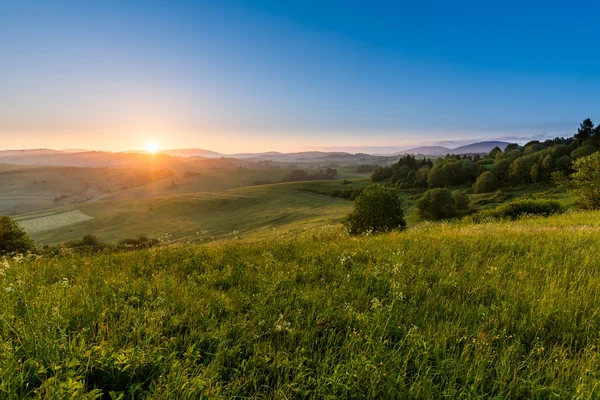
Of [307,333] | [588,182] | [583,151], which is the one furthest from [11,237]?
[583,151]

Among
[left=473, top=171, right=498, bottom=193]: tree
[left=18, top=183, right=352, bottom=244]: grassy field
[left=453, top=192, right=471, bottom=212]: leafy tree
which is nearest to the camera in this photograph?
[left=453, top=192, right=471, bottom=212]: leafy tree

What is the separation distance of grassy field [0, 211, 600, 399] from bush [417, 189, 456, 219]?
216 ft

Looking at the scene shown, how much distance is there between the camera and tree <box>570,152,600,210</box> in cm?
3128

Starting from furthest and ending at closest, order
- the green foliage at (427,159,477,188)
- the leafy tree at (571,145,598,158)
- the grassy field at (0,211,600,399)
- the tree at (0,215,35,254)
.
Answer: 1. the green foliage at (427,159,477,188)
2. the leafy tree at (571,145,598,158)
3. the tree at (0,215,35,254)
4. the grassy field at (0,211,600,399)

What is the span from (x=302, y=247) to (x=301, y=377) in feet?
16.0

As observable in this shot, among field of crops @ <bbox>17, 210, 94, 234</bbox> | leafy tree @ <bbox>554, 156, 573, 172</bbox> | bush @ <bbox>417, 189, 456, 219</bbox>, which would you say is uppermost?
leafy tree @ <bbox>554, 156, 573, 172</bbox>

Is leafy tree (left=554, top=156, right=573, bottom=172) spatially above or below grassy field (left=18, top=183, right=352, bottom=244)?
above

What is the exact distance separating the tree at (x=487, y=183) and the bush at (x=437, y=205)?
3053cm

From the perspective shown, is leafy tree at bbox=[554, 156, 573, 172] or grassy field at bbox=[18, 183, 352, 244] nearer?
grassy field at bbox=[18, 183, 352, 244]

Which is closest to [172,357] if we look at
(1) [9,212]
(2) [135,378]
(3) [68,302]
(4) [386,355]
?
(2) [135,378]

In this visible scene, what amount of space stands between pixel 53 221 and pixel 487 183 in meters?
157

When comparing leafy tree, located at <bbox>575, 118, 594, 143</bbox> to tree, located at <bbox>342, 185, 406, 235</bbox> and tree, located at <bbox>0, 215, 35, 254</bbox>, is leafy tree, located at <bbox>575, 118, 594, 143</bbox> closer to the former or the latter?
tree, located at <bbox>342, 185, 406, 235</bbox>

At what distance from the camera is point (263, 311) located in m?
3.49

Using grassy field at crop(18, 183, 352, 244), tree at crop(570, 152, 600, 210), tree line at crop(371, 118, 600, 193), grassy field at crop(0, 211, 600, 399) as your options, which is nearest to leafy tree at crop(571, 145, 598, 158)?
tree line at crop(371, 118, 600, 193)
